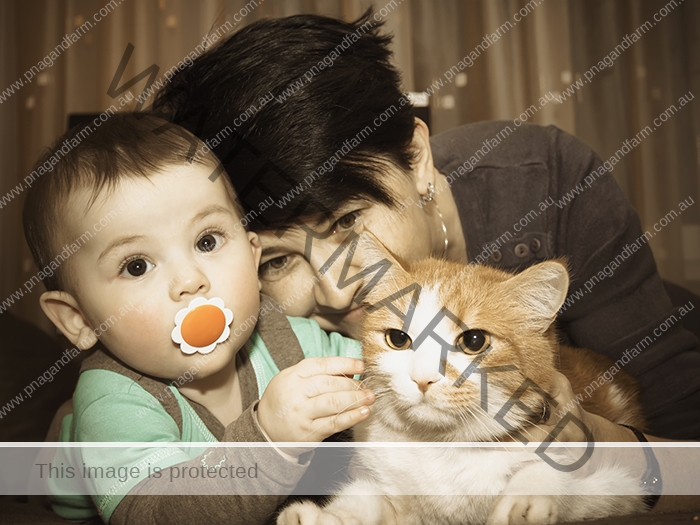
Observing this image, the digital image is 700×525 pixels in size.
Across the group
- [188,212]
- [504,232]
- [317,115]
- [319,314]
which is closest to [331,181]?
[317,115]

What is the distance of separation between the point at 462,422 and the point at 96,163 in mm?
676

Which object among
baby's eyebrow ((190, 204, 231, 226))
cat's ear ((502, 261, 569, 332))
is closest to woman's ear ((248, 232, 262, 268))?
baby's eyebrow ((190, 204, 231, 226))

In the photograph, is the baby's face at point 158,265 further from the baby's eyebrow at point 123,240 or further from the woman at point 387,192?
the woman at point 387,192

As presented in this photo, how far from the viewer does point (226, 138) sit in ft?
2.95

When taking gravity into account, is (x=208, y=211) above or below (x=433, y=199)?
above

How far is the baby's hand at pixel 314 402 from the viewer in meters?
0.68

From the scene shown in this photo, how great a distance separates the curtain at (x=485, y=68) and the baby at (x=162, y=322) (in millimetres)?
712

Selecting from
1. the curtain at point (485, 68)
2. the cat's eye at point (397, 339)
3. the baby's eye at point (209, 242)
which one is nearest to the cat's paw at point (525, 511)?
the cat's eye at point (397, 339)

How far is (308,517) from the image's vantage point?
26.8 inches

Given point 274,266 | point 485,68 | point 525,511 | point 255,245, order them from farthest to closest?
1. point 485,68
2. point 274,266
3. point 255,245
4. point 525,511

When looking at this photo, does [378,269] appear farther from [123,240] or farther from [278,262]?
[123,240]

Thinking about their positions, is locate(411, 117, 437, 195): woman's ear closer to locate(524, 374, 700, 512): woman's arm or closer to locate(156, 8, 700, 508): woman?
locate(156, 8, 700, 508): woman

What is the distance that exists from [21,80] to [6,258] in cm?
54

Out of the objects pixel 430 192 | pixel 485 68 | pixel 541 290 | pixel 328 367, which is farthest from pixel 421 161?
pixel 485 68
